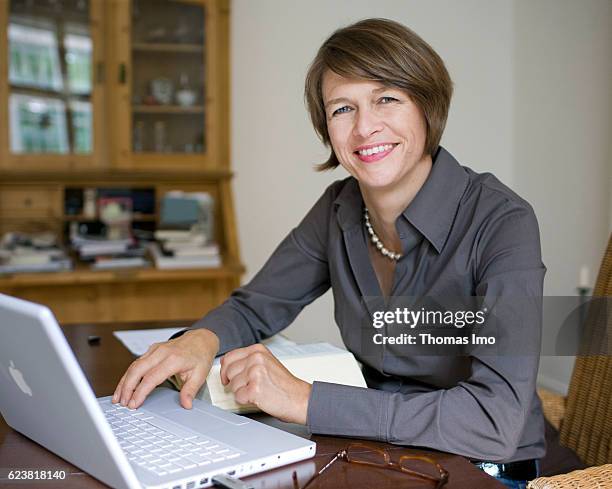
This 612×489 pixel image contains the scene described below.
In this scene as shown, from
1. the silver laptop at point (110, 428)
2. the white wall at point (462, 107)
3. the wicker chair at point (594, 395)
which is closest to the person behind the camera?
the silver laptop at point (110, 428)

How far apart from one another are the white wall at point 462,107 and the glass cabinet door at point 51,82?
2.11 ft

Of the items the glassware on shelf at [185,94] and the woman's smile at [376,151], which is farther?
the glassware on shelf at [185,94]

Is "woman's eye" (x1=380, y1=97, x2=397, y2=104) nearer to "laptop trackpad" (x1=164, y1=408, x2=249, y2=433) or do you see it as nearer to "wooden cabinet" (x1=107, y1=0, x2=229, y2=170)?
"laptop trackpad" (x1=164, y1=408, x2=249, y2=433)

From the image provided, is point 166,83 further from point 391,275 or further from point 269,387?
point 269,387

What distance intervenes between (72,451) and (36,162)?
273 centimetres

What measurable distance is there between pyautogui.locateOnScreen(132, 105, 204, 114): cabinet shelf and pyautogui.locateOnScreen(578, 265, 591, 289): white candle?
1751mm

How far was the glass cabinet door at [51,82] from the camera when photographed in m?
3.32

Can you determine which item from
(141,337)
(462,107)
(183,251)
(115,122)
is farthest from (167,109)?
(141,337)

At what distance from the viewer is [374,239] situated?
4.83 feet

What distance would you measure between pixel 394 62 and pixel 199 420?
0.64 m

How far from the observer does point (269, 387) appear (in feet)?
3.39

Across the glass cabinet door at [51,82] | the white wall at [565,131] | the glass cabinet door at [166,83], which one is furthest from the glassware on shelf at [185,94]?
the white wall at [565,131]

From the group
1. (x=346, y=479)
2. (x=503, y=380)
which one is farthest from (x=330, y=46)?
(x=346, y=479)

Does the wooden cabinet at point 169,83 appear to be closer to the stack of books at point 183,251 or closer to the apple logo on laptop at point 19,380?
the stack of books at point 183,251
